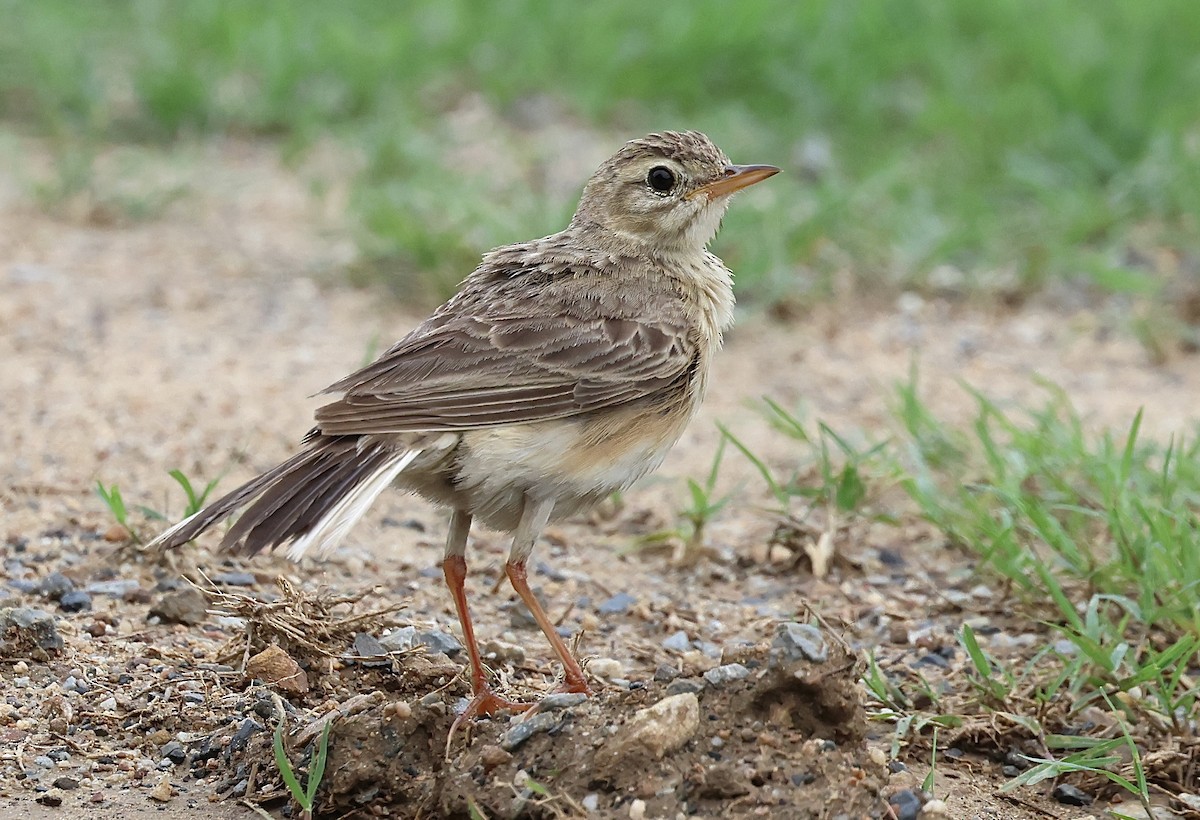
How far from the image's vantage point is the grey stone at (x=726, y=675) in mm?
4176

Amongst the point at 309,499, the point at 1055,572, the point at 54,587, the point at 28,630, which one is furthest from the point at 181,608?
the point at 1055,572

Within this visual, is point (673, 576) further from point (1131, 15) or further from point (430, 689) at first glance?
point (1131, 15)

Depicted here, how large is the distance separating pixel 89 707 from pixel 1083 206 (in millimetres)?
6873

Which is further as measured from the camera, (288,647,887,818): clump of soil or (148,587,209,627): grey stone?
(148,587,209,627): grey stone

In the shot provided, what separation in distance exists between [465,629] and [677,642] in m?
1.01

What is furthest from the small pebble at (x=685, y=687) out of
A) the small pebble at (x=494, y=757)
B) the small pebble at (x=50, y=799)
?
the small pebble at (x=50, y=799)

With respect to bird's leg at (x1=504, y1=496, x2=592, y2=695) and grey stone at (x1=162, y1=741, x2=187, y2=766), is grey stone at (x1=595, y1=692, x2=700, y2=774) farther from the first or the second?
grey stone at (x1=162, y1=741, x2=187, y2=766)

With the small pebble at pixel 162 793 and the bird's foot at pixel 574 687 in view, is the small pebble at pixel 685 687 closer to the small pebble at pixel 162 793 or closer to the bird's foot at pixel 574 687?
the bird's foot at pixel 574 687

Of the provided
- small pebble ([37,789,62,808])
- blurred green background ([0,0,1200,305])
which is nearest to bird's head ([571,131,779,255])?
small pebble ([37,789,62,808])

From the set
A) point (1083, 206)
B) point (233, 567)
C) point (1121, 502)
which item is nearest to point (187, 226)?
point (233, 567)

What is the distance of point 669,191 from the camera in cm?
570

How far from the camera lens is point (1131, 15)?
11.6 meters

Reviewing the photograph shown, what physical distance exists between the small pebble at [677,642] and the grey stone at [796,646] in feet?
4.47

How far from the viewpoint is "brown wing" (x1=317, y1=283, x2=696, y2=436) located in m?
4.68
